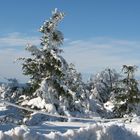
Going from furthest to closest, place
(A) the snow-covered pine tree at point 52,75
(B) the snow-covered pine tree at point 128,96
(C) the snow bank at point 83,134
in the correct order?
(B) the snow-covered pine tree at point 128,96
(A) the snow-covered pine tree at point 52,75
(C) the snow bank at point 83,134

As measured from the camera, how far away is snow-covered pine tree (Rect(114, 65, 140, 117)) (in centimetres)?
3688

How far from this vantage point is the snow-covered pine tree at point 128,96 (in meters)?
36.9

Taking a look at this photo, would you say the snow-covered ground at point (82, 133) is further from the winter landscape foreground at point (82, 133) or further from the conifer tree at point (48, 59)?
the conifer tree at point (48, 59)

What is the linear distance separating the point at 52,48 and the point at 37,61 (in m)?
1.42

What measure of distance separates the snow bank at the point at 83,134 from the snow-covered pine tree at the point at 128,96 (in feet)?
102

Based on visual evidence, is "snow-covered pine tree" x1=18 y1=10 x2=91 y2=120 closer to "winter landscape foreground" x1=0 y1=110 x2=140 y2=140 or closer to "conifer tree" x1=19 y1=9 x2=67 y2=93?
"conifer tree" x1=19 y1=9 x2=67 y2=93

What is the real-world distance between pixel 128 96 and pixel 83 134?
3290 centimetres

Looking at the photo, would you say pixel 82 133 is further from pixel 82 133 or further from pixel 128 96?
pixel 128 96

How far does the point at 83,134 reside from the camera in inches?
191

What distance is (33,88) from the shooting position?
30906 mm

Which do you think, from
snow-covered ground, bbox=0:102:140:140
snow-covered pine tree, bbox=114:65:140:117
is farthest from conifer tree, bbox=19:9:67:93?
snow-covered ground, bbox=0:102:140:140

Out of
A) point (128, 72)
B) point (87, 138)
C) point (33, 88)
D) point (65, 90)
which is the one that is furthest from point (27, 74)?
point (87, 138)

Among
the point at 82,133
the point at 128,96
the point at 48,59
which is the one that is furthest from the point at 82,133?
the point at 128,96

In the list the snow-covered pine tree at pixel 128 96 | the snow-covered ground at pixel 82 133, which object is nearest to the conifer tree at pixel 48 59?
the snow-covered pine tree at pixel 128 96
